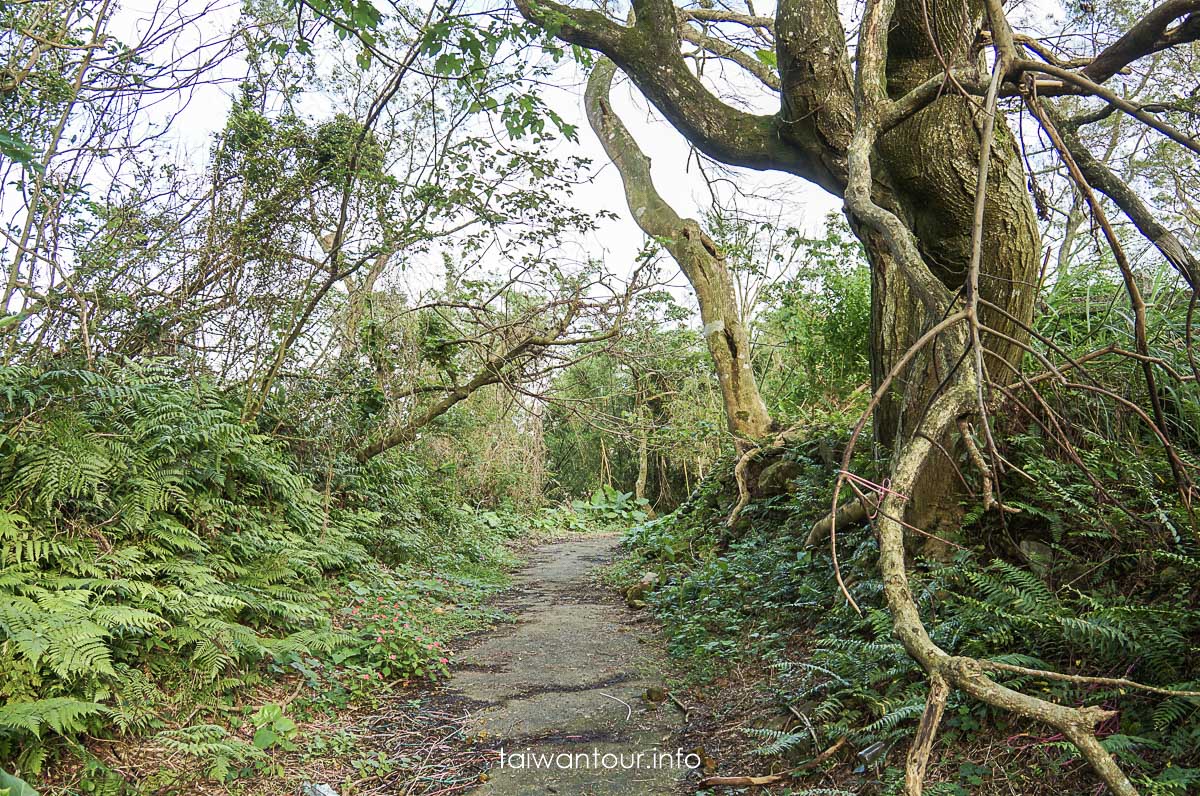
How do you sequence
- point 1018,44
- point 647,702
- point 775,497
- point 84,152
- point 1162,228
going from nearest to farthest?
point 1162,228
point 1018,44
point 647,702
point 84,152
point 775,497

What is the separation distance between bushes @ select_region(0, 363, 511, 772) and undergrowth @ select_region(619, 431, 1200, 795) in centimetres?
268

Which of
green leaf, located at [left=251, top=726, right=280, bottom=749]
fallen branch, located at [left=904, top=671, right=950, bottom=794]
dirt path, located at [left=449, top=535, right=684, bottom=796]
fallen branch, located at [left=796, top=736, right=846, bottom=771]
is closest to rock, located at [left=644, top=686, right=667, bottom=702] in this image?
dirt path, located at [left=449, top=535, right=684, bottom=796]

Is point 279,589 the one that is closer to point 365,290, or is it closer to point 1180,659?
point 365,290

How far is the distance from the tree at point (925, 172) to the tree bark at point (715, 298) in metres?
2.62

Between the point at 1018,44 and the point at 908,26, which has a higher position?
the point at 908,26

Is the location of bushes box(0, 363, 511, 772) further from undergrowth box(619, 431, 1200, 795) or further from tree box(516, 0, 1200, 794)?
tree box(516, 0, 1200, 794)

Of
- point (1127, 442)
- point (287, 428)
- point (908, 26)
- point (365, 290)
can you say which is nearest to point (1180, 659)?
point (1127, 442)

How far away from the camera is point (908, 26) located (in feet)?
12.7

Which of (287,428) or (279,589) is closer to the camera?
(279,589)

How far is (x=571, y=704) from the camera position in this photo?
3.89 m

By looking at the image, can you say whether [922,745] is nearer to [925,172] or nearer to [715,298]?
[925,172]

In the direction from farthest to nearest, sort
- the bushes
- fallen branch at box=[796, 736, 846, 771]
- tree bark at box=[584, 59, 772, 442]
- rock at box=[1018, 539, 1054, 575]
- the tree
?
tree bark at box=[584, 59, 772, 442], rock at box=[1018, 539, 1054, 575], the bushes, fallen branch at box=[796, 736, 846, 771], the tree

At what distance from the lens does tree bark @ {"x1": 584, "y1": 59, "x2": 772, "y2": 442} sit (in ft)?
25.2

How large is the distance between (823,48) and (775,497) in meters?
3.72
